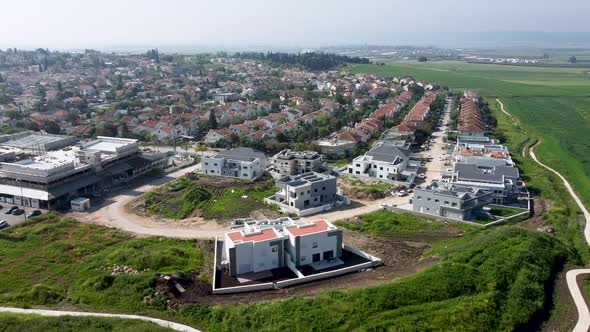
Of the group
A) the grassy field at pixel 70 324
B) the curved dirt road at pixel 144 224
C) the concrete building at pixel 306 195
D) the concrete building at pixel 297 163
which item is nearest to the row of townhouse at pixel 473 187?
the concrete building at pixel 306 195

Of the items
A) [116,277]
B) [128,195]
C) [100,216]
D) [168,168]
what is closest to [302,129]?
[168,168]

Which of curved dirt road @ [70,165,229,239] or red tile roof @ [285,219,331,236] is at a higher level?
red tile roof @ [285,219,331,236]

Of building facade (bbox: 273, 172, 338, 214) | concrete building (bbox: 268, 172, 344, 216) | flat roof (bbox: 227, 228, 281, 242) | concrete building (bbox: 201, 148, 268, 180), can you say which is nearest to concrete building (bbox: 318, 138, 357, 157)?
concrete building (bbox: 201, 148, 268, 180)

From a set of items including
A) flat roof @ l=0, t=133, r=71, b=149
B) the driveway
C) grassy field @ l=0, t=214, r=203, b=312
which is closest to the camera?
grassy field @ l=0, t=214, r=203, b=312

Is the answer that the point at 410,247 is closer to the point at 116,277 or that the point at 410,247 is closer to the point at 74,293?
the point at 116,277

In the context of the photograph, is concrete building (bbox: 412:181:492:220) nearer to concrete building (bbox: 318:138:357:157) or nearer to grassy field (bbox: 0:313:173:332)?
concrete building (bbox: 318:138:357:157)

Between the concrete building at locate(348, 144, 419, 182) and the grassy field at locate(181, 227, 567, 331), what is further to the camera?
the concrete building at locate(348, 144, 419, 182)
